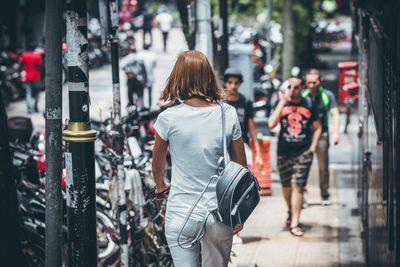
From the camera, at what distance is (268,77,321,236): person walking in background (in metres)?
11.7

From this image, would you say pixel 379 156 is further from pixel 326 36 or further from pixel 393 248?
pixel 326 36

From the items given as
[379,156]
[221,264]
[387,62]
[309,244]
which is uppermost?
[387,62]

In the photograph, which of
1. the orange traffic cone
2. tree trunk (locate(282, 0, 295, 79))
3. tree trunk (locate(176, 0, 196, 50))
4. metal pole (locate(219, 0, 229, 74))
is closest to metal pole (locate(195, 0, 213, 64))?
tree trunk (locate(176, 0, 196, 50))

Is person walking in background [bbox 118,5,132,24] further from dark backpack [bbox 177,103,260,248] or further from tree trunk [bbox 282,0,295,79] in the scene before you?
dark backpack [bbox 177,103,260,248]

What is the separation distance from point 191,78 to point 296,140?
630cm

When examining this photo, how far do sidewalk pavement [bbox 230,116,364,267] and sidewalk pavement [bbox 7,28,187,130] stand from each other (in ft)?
12.7

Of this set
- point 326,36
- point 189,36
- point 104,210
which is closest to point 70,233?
point 104,210

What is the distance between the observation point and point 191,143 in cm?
558

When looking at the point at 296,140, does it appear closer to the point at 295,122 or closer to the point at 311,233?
the point at 295,122

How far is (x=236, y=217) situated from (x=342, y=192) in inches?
372

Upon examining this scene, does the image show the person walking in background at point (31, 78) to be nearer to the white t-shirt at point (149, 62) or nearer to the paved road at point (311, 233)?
the white t-shirt at point (149, 62)

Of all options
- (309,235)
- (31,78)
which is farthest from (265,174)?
(31,78)

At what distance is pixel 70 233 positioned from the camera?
21.3 ft

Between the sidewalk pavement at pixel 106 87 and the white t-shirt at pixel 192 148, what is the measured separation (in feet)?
35.9
